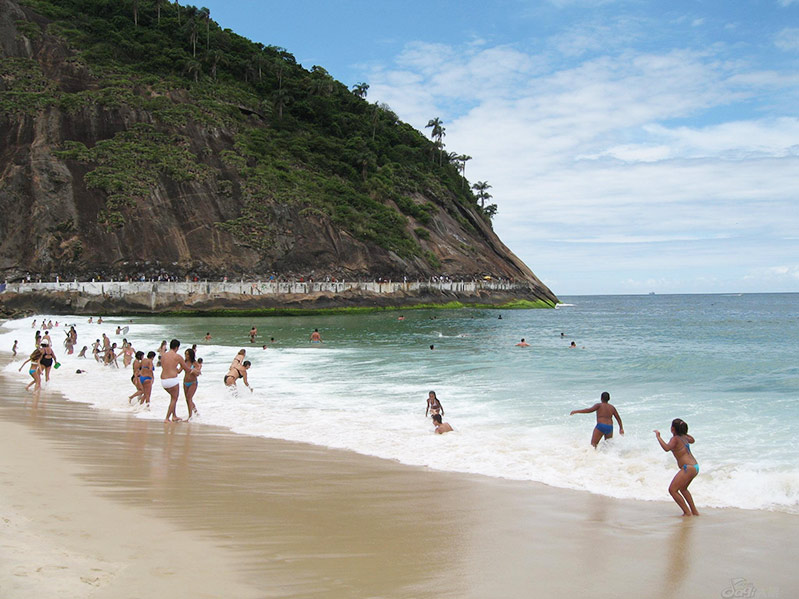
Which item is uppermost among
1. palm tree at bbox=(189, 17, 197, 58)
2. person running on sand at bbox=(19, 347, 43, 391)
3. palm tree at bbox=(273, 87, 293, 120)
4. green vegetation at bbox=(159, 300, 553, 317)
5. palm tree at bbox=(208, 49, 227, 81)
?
palm tree at bbox=(189, 17, 197, 58)

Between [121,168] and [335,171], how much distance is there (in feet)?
85.8

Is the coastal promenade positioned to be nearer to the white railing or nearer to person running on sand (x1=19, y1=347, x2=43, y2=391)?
the white railing

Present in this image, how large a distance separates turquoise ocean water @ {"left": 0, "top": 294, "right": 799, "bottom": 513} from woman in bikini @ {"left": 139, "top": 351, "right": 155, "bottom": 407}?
17.6 inches

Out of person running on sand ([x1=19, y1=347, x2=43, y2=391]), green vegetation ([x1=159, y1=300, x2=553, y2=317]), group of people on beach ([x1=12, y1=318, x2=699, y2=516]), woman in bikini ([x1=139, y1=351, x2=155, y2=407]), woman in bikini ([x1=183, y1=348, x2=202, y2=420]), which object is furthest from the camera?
green vegetation ([x1=159, y1=300, x2=553, y2=317])

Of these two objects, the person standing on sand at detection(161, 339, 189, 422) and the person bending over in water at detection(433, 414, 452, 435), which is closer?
the person bending over in water at detection(433, 414, 452, 435)

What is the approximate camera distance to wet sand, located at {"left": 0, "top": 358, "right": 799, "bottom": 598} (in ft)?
14.9

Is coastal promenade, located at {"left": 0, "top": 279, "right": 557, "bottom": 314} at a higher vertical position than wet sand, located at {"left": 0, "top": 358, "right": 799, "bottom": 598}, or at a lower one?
higher

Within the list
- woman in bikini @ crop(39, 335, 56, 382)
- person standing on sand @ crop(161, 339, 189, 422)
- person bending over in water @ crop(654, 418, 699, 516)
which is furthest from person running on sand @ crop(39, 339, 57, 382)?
person bending over in water @ crop(654, 418, 699, 516)

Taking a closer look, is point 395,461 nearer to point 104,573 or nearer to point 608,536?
point 608,536

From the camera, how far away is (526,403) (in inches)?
555

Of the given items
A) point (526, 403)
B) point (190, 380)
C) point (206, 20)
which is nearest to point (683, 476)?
point (526, 403)

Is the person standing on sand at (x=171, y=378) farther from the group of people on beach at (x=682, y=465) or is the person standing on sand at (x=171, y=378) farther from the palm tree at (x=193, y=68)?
the palm tree at (x=193, y=68)

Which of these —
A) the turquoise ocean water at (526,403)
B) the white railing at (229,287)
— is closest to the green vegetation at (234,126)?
the white railing at (229,287)

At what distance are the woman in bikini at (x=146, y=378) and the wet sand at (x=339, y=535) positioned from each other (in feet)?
15.0
